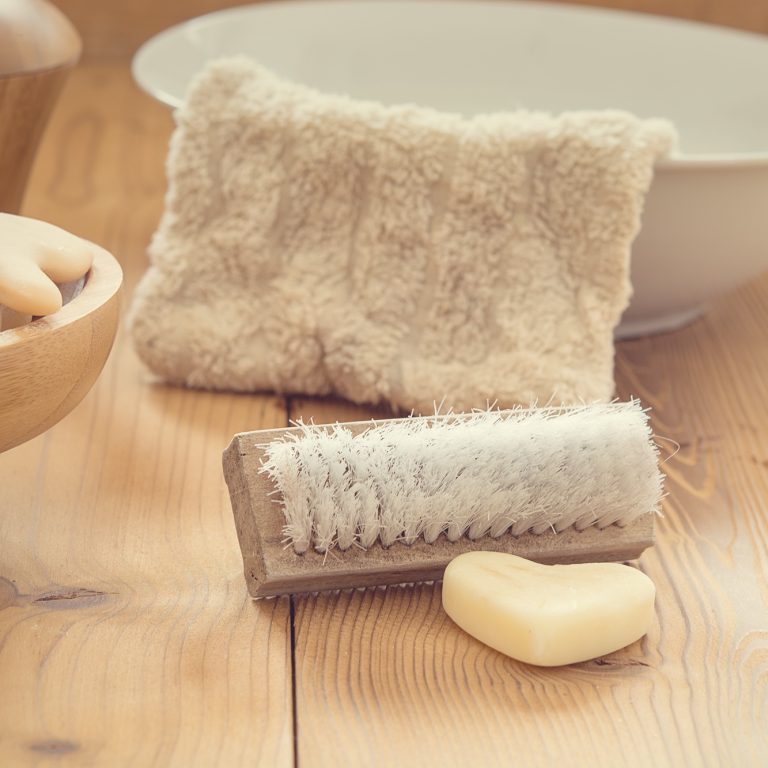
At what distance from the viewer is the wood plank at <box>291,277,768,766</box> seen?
448 mm

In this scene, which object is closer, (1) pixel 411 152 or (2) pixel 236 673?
(2) pixel 236 673

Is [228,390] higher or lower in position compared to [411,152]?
lower

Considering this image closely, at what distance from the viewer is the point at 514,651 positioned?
489 mm

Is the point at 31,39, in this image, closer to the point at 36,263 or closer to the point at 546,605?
the point at 36,263

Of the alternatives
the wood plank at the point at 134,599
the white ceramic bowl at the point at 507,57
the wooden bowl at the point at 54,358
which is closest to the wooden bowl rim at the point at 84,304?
the wooden bowl at the point at 54,358

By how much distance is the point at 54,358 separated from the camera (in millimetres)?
479

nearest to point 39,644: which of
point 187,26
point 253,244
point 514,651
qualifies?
point 514,651

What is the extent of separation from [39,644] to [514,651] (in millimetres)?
193

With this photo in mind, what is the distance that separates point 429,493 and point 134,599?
0.14 metres

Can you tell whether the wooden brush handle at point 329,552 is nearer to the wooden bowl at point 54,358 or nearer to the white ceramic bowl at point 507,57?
the wooden bowl at point 54,358

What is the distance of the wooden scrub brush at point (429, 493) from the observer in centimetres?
50

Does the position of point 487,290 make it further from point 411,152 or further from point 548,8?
point 548,8

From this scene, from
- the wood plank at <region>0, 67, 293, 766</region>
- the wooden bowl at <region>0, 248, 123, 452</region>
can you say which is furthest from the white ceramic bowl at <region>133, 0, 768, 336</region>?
the wooden bowl at <region>0, 248, 123, 452</region>

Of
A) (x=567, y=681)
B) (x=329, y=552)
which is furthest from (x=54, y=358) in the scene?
(x=567, y=681)
